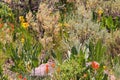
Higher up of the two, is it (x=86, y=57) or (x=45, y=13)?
(x=45, y=13)

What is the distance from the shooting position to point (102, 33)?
5.62 m

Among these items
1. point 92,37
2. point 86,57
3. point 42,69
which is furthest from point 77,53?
point 92,37

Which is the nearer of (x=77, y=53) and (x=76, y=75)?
(x=76, y=75)

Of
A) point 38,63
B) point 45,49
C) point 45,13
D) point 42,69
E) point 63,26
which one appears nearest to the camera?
point 42,69

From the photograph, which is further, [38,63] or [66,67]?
[38,63]

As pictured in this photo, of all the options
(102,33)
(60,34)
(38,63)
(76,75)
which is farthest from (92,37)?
(76,75)

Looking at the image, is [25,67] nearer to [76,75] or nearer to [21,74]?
[21,74]

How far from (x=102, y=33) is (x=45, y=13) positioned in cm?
93

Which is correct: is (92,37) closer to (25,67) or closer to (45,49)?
(45,49)

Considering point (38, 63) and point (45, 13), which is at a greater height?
point (45, 13)

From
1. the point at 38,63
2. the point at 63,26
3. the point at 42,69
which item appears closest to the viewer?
the point at 42,69

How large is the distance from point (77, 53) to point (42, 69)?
497 mm

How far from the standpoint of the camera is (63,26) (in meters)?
6.30

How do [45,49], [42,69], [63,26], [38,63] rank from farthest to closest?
[63,26]
[45,49]
[38,63]
[42,69]
